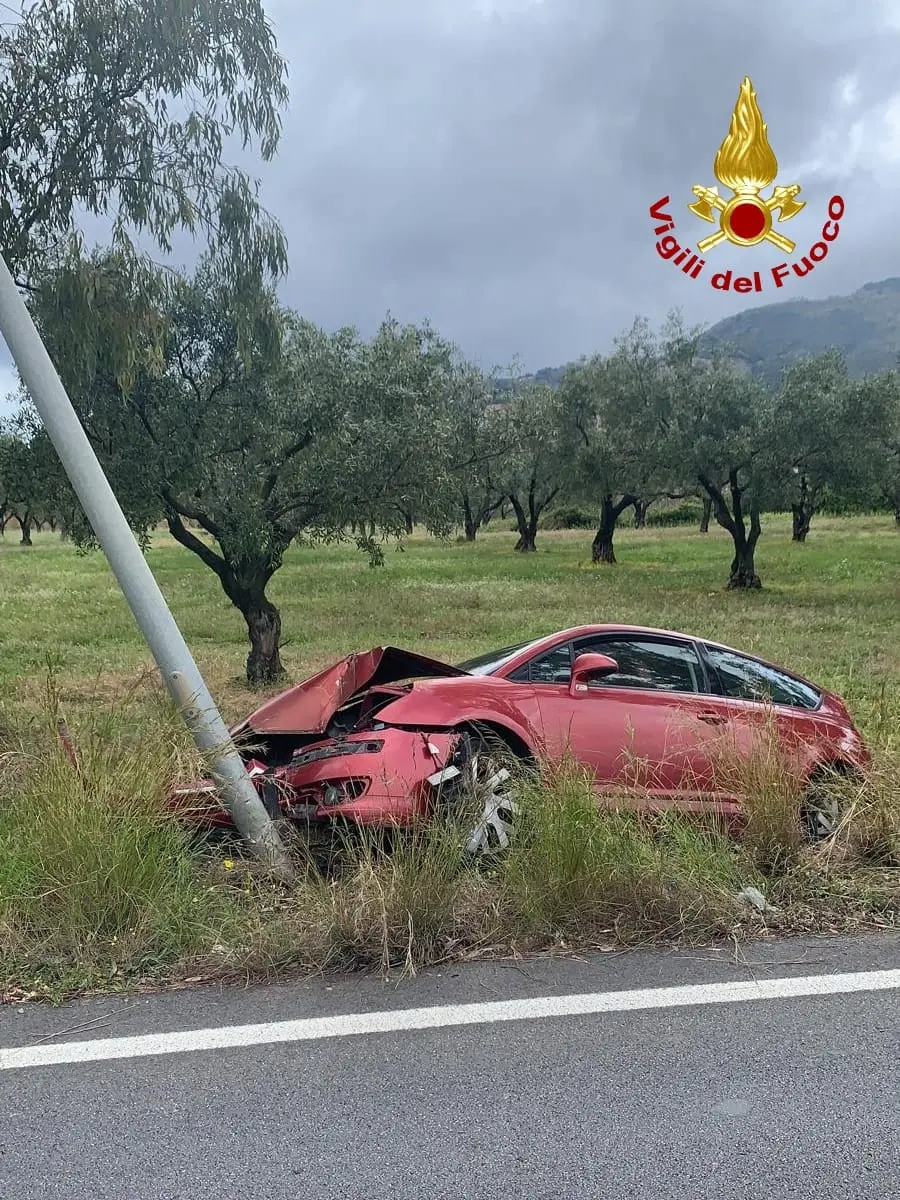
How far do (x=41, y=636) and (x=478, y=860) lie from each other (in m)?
16.8

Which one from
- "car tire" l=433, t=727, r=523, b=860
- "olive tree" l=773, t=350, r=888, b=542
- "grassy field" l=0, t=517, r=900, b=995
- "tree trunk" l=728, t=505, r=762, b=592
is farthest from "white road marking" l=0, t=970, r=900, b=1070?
"tree trunk" l=728, t=505, r=762, b=592

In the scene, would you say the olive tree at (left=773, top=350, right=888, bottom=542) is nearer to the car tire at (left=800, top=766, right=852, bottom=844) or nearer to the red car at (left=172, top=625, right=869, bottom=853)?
the red car at (left=172, top=625, right=869, bottom=853)

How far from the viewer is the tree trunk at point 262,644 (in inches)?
567

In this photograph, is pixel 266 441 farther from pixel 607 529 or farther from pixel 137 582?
pixel 607 529

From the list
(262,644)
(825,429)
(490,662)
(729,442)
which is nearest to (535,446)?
(729,442)

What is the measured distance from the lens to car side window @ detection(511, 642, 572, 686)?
215 inches

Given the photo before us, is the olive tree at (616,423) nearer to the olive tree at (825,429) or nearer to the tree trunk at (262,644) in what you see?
the olive tree at (825,429)

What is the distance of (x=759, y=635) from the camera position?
18.0 metres

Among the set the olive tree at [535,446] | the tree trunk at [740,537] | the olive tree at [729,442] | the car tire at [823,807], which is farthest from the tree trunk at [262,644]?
the tree trunk at [740,537]

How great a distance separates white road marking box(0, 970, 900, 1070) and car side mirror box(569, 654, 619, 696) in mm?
2008

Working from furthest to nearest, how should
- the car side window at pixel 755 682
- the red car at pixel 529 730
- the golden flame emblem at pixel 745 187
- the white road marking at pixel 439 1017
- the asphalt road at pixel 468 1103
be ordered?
the golden flame emblem at pixel 745 187, the car side window at pixel 755 682, the red car at pixel 529 730, the white road marking at pixel 439 1017, the asphalt road at pixel 468 1103

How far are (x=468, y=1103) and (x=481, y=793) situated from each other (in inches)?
76.7

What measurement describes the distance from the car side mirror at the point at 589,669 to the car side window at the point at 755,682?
104cm

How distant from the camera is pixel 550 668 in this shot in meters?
5.57
